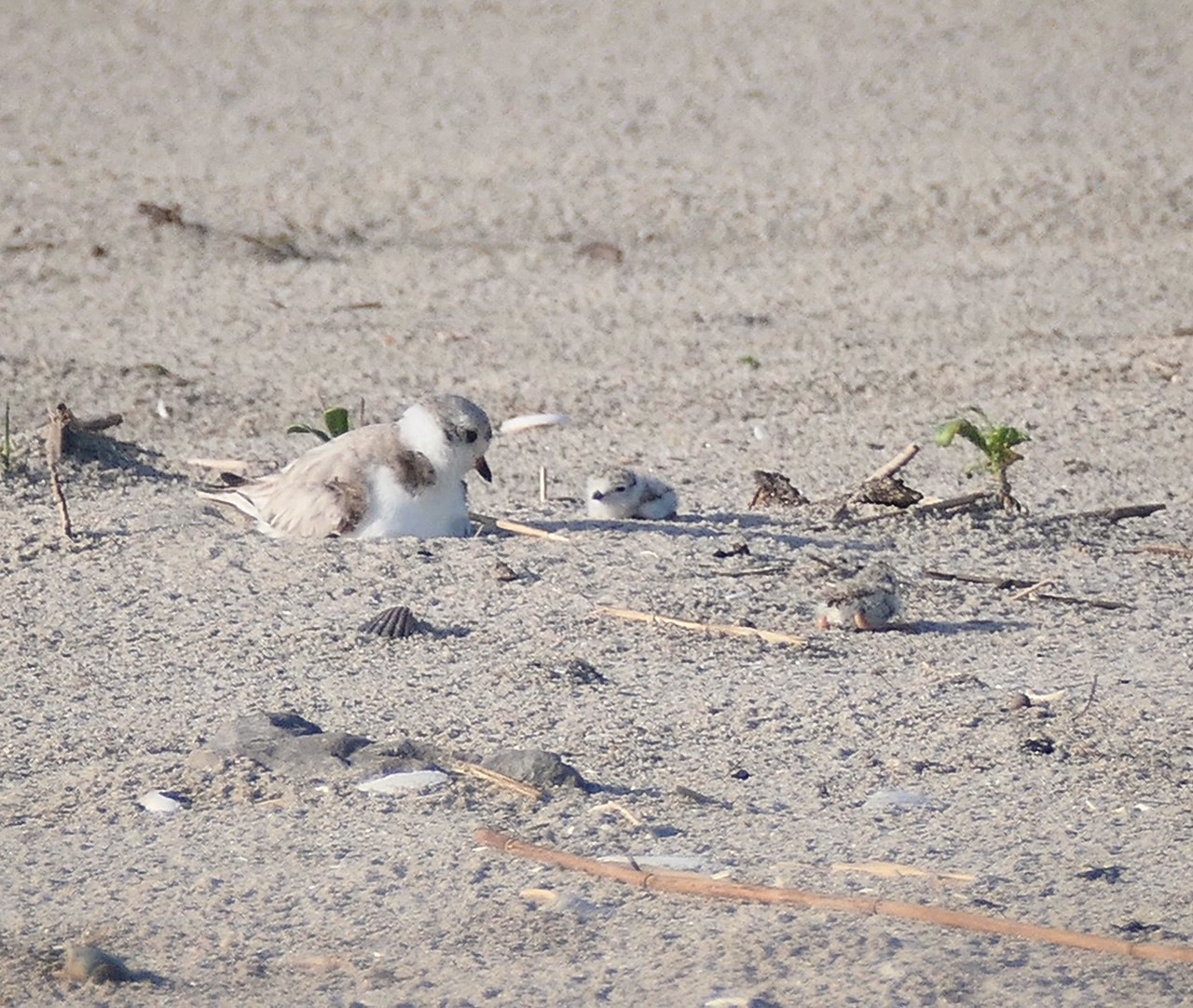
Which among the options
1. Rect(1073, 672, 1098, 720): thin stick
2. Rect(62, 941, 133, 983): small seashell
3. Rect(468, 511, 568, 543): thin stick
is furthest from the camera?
Rect(468, 511, 568, 543): thin stick

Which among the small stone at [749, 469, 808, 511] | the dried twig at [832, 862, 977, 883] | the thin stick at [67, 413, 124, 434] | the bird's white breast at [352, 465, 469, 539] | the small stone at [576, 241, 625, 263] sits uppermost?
the small stone at [576, 241, 625, 263]

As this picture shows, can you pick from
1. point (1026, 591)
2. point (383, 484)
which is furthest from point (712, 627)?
point (383, 484)

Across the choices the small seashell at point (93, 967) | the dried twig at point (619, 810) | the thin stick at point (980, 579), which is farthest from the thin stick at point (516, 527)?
the small seashell at point (93, 967)

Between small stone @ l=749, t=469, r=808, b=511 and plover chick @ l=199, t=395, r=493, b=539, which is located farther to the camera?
small stone @ l=749, t=469, r=808, b=511

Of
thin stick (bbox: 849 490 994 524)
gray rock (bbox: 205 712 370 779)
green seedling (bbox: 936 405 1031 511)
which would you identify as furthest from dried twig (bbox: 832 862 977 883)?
green seedling (bbox: 936 405 1031 511)

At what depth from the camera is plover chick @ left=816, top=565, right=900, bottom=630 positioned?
14.2 ft

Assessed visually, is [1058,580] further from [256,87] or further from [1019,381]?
[256,87]

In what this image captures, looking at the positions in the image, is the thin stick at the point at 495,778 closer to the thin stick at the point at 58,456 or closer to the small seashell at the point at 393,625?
the small seashell at the point at 393,625

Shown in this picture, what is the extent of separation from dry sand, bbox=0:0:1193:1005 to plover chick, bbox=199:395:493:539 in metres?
0.13

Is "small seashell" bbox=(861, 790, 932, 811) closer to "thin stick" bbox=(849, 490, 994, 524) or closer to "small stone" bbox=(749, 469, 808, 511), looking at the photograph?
"thin stick" bbox=(849, 490, 994, 524)

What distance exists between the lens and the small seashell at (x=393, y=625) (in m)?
4.25

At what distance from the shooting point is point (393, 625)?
4262mm

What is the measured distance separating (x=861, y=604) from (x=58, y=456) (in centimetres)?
242

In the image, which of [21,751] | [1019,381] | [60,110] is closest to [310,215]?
[60,110]
